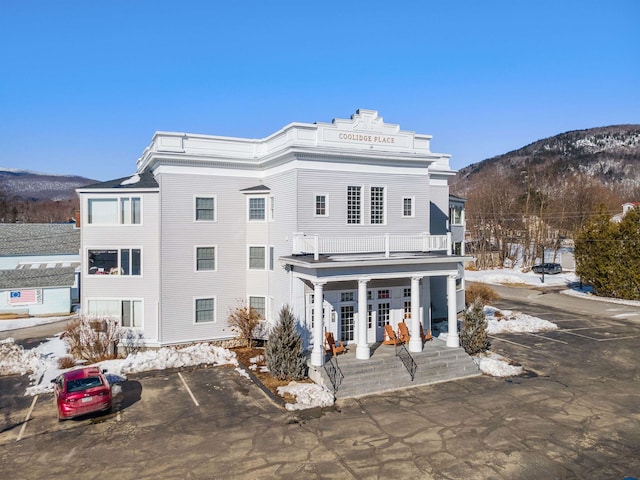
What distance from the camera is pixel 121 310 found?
21.7 metres

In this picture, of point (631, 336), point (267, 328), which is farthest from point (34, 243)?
point (631, 336)

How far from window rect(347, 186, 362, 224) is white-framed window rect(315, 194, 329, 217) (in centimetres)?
125

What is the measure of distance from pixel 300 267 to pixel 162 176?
7875 mm

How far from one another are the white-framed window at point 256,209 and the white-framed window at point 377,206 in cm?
532

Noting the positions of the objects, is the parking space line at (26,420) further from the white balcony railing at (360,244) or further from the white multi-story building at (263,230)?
the white balcony railing at (360,244)

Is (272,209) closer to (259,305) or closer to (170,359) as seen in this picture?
(259,305)

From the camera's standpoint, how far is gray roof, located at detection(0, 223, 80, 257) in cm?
3569

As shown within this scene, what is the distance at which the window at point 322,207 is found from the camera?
20.8 m

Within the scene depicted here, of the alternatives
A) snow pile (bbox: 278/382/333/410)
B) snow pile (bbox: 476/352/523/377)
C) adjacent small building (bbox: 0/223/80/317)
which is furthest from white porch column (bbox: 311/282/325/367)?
adjacent small building (bbox: 0/223/80/317)

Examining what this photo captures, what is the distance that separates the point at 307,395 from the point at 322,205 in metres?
8.64

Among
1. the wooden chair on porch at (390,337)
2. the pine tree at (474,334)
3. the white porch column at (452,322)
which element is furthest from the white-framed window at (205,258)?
the pine tree at (474,334)

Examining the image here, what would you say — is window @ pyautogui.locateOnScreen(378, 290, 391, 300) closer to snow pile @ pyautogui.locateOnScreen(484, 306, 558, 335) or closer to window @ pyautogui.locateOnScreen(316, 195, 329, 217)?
window @ pyautogui.locateOnScreen(316, 195, 329, 217)

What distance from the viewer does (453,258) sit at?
66.7 ft

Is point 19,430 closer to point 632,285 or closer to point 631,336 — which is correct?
point 631,336
